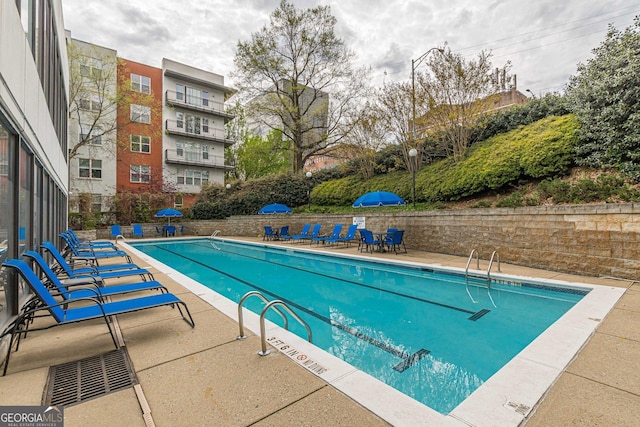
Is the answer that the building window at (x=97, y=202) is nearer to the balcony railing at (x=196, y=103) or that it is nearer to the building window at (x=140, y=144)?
the building window at (x=140, y=144)

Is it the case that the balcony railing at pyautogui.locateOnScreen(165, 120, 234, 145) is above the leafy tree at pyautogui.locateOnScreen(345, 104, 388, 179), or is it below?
above

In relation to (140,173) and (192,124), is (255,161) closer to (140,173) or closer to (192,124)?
(192,124)

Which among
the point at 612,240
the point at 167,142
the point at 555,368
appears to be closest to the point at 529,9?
the point at 612,240

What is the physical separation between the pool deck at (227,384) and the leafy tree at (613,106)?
5.83 meters

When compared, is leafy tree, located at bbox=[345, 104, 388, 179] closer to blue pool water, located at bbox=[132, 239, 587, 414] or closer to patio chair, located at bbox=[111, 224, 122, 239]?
blue pool water, located at bbox=[132, 239, 587, 414]

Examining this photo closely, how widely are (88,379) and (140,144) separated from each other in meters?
26.8

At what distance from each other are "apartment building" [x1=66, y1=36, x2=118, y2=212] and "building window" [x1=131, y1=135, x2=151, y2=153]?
1.55 metres

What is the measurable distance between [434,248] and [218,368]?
9.70 meters

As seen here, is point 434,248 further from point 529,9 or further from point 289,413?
point 289,413

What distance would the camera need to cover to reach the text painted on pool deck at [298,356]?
261 centimetres

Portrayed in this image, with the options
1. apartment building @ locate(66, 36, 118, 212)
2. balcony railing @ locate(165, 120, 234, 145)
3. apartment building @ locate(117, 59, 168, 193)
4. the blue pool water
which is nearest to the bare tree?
the blue pool water

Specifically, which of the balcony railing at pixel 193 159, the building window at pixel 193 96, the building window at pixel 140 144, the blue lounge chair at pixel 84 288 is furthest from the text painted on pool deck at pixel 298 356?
the building window at pixel 193 96

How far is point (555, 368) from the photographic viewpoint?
8.91ft

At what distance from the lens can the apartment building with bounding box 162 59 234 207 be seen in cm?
2588
